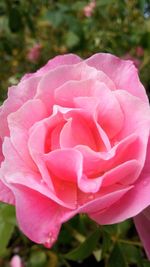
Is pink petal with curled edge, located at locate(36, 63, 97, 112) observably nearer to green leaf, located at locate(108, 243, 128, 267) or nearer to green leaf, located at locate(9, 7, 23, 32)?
green leaf, located at locate(108, 243, 128, 267)

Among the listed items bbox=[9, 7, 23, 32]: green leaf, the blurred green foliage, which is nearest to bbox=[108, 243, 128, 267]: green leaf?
the blurred green foliage

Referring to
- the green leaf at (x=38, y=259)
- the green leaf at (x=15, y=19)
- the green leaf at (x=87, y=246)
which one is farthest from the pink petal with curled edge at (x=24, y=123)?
the green leaf at (x=15, y=19)

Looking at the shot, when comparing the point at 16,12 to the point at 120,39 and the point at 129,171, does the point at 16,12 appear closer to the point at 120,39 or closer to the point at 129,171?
the point at 120,39

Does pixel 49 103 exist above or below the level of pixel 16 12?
above

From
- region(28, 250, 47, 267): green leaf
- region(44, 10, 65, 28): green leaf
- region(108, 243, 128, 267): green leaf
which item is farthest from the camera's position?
region(44, 10, 65, 28): green leaf

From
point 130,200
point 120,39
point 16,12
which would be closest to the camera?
point 130,200

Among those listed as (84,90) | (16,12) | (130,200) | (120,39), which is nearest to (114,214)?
(130,200)

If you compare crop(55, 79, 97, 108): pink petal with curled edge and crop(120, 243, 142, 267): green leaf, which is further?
crop(120, 243, 142, 267): green leaf

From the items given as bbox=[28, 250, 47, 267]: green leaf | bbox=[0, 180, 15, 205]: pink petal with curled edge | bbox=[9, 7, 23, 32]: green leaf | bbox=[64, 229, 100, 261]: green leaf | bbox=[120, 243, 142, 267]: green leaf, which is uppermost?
bbox=[0, 180, 15, 205]: pink petal with curled edge
